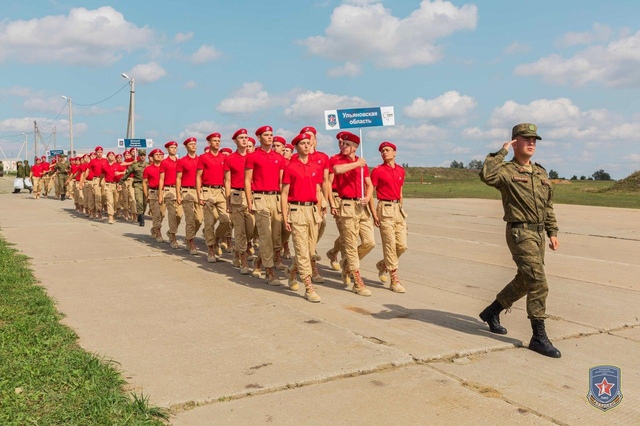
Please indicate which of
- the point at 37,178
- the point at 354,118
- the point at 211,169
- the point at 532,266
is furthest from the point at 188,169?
the point at 37,178

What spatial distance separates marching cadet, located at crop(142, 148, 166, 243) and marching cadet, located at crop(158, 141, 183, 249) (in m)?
0.53

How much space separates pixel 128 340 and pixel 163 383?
125 cm

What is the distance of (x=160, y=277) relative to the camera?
341 inches

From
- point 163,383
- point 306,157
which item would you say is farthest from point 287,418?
point 306,157

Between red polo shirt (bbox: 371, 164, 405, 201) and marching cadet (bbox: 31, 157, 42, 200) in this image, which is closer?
red polo shirt (bbox: 371, 164, 405, 201)

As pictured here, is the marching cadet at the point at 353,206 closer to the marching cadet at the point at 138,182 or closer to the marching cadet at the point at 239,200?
the marching cadet at the point at 239,200

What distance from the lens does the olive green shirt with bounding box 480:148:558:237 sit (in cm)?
541

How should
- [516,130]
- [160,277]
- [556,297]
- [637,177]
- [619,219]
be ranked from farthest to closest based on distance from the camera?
[637,177] → [619,219] → [160,277] → [556,297] → [516,130]

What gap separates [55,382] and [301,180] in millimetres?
3972

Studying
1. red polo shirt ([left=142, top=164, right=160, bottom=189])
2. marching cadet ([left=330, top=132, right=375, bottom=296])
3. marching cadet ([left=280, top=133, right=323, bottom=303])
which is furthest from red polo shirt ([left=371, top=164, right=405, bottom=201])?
red polo shirt ([left=142, top=164, right=160, bottom=189])

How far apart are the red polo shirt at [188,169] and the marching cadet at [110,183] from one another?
21.4 feet

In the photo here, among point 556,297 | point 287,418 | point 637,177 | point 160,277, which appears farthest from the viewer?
point 637,177

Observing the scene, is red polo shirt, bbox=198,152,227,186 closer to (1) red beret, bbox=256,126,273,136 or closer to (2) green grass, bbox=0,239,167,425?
(1) red beret, bbox=256,126,273,136

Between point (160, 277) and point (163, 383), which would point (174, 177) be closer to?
point (160, 277)
